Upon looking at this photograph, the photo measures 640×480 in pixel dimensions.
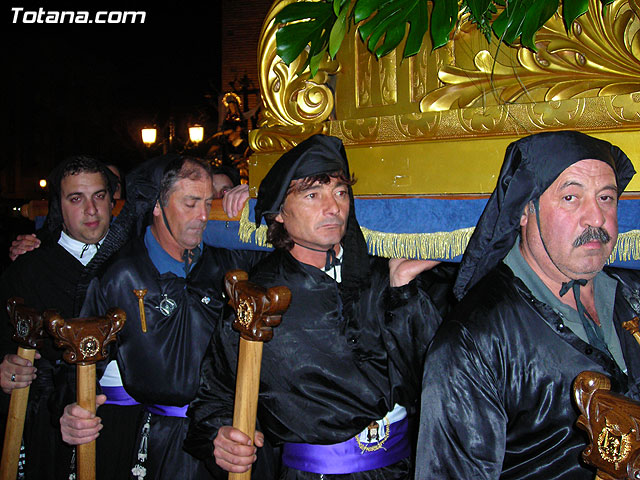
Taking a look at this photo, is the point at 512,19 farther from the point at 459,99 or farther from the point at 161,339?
the point at 161,339

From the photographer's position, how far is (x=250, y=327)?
6.73 ft

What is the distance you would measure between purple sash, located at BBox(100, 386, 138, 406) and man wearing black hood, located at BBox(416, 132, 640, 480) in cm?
184

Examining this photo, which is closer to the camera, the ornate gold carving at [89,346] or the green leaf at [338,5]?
the green leaf at [338,5]

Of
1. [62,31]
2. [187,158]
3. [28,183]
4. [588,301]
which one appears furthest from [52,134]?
[588,301]

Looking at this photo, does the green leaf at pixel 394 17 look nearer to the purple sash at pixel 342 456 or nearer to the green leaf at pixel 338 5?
the green leaf at pixel 338 5

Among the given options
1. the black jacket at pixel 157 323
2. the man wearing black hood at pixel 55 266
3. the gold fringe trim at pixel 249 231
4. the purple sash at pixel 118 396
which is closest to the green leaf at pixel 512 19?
the gold fringe trim at pixel 249 231

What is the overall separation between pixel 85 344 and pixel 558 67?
1.89 meters

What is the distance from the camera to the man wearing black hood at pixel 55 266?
11.0 ft

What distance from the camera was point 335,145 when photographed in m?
2.30

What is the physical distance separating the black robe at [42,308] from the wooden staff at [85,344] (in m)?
1.04

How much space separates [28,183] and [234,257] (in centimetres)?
2009

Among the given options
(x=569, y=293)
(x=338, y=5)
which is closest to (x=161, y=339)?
(x=569, y=293)

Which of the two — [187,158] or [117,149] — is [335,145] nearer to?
[187,158]

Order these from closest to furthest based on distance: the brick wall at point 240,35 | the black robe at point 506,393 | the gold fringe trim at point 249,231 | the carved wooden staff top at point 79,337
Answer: the black robe at point 506,393
the carved wooden staff top at point 79,337
the gold fringe trim at point 249,231
the brick wall at point 240,35
